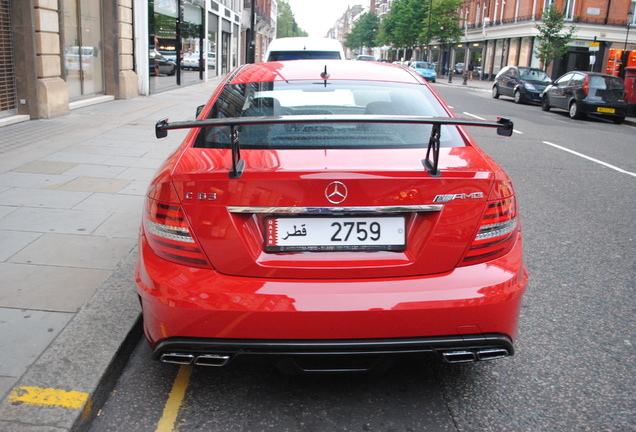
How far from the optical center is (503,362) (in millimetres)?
3330

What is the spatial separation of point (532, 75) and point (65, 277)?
87.9 ft

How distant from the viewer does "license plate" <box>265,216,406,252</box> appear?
2521mm

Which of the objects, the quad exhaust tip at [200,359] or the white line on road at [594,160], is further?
the white line on road at [594,160]

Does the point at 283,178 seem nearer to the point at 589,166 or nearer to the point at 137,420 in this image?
the point at 137,420

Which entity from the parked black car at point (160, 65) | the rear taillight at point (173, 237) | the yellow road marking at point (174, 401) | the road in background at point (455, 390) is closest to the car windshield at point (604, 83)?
the parked black car at point (160, 65)

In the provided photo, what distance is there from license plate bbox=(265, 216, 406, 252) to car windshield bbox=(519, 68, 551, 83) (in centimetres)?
A: 2657

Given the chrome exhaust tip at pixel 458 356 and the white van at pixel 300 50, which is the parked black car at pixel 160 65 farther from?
the chrome exhaust tip at pixel 458 356

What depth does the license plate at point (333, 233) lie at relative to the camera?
8.27 feet

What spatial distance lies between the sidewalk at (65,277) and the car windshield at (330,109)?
121cm

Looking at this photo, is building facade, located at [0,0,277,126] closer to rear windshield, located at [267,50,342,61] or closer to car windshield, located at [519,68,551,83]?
rear windshield, located at [267,50,342,61]

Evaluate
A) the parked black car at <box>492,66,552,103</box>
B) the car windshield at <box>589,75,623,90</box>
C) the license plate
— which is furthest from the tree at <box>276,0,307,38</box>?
the license plate

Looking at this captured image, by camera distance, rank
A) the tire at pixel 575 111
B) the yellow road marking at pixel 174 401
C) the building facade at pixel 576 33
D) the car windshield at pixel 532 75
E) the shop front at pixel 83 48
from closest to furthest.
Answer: the yellow road marking at pixel 174 401 → the shop front at pixel 83 48 → the tire at pixel 575 111 → the car windshield at pixel 532 75 → the building facade at pixel 576 33

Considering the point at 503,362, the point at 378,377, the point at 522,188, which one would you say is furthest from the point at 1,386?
the point at 522,188

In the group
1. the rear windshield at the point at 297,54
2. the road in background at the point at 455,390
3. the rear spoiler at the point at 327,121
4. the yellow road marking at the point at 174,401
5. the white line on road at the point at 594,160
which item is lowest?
the yellow road marking at the point at 174,401
